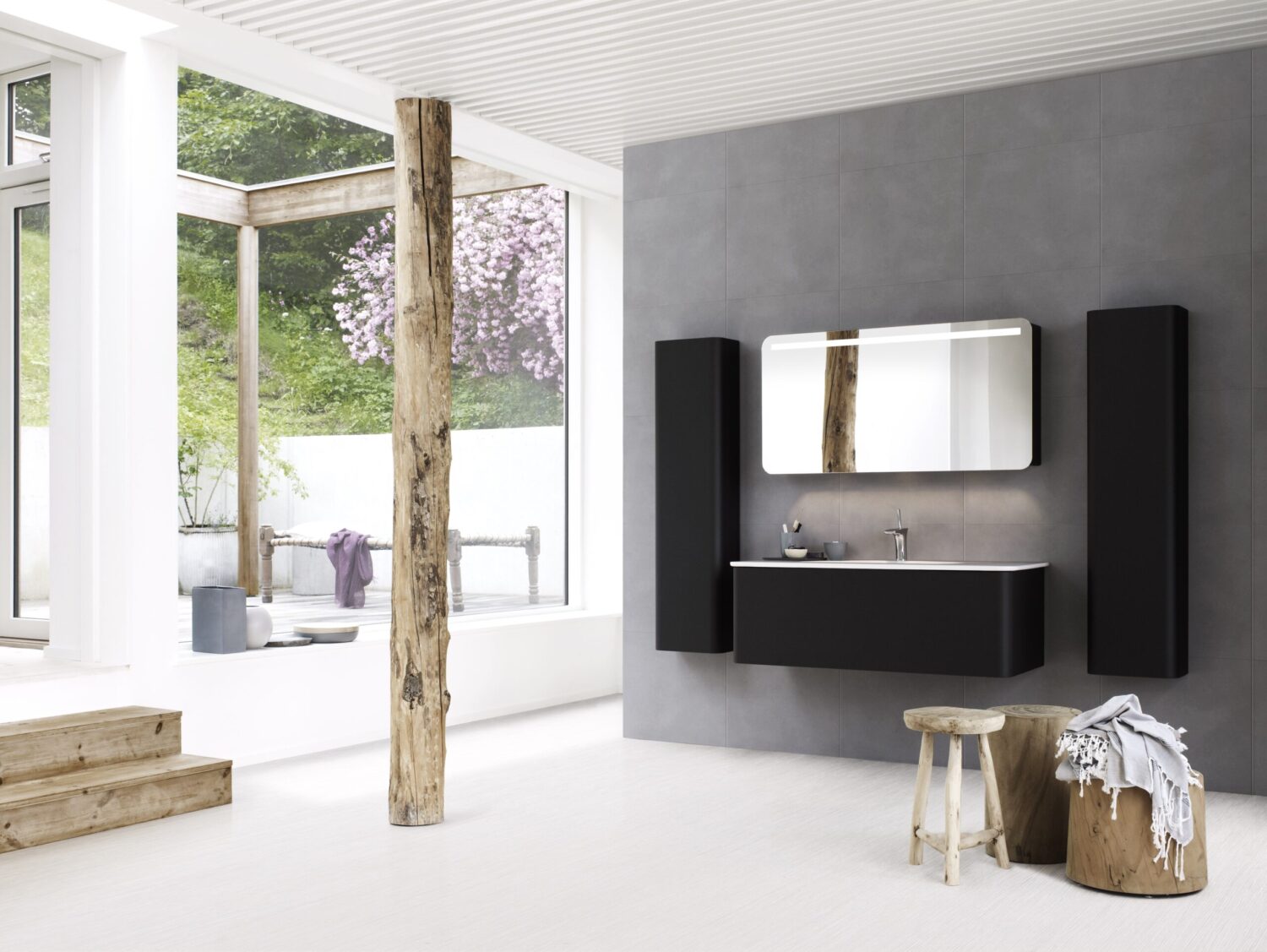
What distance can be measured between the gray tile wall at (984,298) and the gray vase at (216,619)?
1971 millimetres

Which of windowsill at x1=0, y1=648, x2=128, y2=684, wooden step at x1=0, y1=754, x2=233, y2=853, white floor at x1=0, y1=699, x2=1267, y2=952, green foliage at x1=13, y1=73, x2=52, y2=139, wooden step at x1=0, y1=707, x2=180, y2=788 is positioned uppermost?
green foliage at x1=13, y1=73, x2=52, y2=139

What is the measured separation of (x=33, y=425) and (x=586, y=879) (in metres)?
3.44

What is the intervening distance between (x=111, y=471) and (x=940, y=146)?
13.1ft

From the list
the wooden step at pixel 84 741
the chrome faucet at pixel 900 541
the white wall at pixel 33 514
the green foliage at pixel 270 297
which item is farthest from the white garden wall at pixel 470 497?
the chrome faucet at pixel 900 541

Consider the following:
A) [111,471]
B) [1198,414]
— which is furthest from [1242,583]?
[111,471]

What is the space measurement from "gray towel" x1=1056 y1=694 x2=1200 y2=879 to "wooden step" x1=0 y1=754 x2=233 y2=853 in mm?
3264

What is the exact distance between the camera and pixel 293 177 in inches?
265

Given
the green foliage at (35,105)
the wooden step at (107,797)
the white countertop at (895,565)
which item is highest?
the green foliage at (35,105)

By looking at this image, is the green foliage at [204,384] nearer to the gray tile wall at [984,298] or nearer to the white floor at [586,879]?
the white floor at [586,879]

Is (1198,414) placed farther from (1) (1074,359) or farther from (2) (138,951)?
(2) (138,951)

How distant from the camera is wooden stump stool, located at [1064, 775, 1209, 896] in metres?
4.03

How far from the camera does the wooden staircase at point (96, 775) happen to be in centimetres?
477

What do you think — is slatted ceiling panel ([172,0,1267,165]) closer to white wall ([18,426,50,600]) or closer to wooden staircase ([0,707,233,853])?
white wall ([18,426,50,600])

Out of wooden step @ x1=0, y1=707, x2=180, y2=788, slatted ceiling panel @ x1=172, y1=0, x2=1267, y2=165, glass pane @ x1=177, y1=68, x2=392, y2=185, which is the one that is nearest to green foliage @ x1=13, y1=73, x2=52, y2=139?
glass pane @ x1=177, y1=68, x2=392, y2=185
